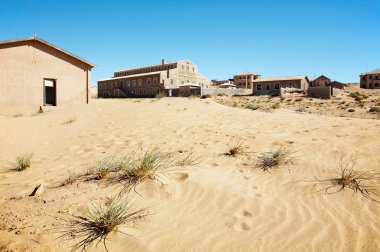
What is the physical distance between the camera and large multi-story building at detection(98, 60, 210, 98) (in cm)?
4369

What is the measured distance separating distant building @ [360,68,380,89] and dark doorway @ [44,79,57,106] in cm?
5523

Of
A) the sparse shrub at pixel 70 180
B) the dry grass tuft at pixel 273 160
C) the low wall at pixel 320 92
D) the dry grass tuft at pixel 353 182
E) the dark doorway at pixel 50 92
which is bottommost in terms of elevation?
the sparse shrub at pixel 70 180

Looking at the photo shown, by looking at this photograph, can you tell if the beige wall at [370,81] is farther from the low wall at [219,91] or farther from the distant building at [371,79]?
the low wall at [219,91]

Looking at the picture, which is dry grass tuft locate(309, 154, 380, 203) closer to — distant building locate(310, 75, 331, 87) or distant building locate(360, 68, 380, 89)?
distant building locate(310, 75, 331, 87)

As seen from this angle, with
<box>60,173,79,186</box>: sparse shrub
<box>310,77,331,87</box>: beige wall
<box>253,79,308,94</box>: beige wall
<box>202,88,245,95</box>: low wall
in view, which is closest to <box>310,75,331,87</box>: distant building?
<box>310,77,331,87</box>: beige wall

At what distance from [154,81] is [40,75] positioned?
92.9ft

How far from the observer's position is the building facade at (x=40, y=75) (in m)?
15.1

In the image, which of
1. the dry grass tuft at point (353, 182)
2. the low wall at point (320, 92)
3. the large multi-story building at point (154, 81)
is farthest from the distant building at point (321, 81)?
the dry grass tuft at point (353, 182)

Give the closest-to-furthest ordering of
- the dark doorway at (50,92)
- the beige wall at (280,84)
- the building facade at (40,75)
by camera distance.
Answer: the building facade at (40,75), the dark doorway at (50,92), the beige wall at (280,84)

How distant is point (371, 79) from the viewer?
5028cm

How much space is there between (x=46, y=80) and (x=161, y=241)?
17491 mm

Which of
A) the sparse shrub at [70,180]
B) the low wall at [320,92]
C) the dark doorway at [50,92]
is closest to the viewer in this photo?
the sparse shrub at [70,180]

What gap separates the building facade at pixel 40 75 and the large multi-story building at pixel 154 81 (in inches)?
913

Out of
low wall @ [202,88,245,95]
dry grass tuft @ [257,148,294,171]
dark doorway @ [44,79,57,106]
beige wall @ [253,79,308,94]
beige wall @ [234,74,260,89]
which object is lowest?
→ dry grass tuft @ [257,148,294,171]
